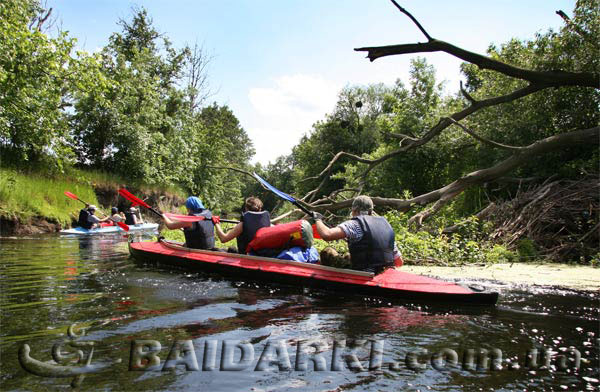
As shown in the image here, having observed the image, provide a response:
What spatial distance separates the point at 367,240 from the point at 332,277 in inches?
25.2

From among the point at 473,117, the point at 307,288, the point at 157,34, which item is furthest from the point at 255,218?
the point at 157,34

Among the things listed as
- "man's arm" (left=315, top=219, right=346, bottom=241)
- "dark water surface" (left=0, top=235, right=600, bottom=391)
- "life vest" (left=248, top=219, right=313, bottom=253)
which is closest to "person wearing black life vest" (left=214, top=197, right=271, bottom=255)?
"life vest" (left=248, top=219, right=313, bottom=253)

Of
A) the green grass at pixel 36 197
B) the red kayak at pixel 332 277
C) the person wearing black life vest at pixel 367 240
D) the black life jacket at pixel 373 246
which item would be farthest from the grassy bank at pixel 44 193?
the black life jacket at pixel 373 246

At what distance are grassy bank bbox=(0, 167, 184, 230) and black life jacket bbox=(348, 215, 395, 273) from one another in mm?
12456

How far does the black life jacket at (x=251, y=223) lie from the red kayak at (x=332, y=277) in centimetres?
33

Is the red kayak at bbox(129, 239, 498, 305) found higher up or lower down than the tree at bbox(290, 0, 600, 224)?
lower down

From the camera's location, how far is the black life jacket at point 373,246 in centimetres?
523

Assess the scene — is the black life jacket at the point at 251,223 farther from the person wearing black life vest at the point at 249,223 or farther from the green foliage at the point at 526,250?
the green foliage at the point at 526,250

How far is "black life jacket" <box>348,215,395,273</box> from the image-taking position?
17.2ft

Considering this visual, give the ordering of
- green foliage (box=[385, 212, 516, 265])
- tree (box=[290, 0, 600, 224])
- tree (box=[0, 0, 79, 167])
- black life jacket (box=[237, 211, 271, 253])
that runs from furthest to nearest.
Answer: tree (box=[0, 0, 79, 167]) → tree (box=[290, 0, 600, 224]) → green foliage (box=[385, 212, 516, 265]) → black life jacket (box=[237, 211, 271, 253])

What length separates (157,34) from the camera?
28797 millimetres

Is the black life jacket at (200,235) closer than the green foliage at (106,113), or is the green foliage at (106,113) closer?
the black life jacket at (200,235)

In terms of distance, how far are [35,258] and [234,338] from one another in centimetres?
663

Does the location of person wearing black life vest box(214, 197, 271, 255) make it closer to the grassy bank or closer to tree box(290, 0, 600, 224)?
tree box(290, 0, 600, 224)
